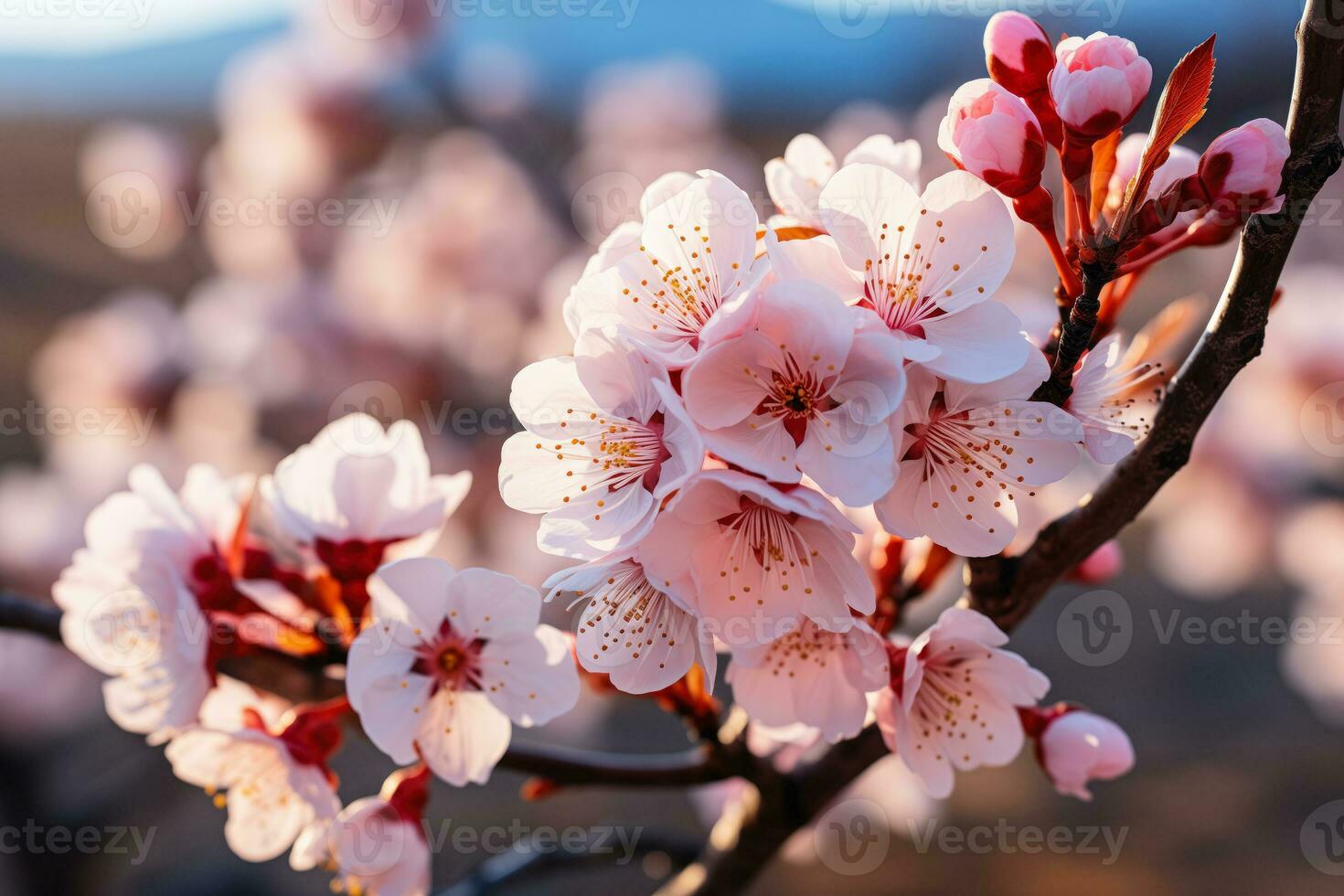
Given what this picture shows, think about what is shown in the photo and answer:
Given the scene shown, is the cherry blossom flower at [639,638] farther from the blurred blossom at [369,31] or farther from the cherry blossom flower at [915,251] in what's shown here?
the blurred blossom at [369,31]

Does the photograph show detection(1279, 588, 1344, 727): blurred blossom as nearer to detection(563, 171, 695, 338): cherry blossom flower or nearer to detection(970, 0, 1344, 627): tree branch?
detection(970, 0, 1344, 627): tree branch

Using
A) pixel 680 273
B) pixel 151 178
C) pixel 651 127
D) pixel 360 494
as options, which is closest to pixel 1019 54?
pixel 680 273

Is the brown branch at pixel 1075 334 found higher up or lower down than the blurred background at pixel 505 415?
higher up

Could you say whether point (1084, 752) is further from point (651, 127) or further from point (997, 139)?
point (651, 127)

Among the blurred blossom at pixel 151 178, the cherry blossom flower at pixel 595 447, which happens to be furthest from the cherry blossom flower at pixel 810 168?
the blurred blossom at pixel 151 178

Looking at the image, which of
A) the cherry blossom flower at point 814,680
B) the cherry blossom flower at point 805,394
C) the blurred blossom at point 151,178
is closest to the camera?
the cherry blossom flower at point 805,394

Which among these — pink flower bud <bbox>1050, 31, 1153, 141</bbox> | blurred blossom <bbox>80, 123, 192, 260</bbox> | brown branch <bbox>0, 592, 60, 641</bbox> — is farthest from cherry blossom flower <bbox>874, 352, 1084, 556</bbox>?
blurred blossom <bbox>80, 123, 192, 260</bbox>

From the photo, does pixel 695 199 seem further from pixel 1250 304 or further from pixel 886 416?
pixel 1250 304
